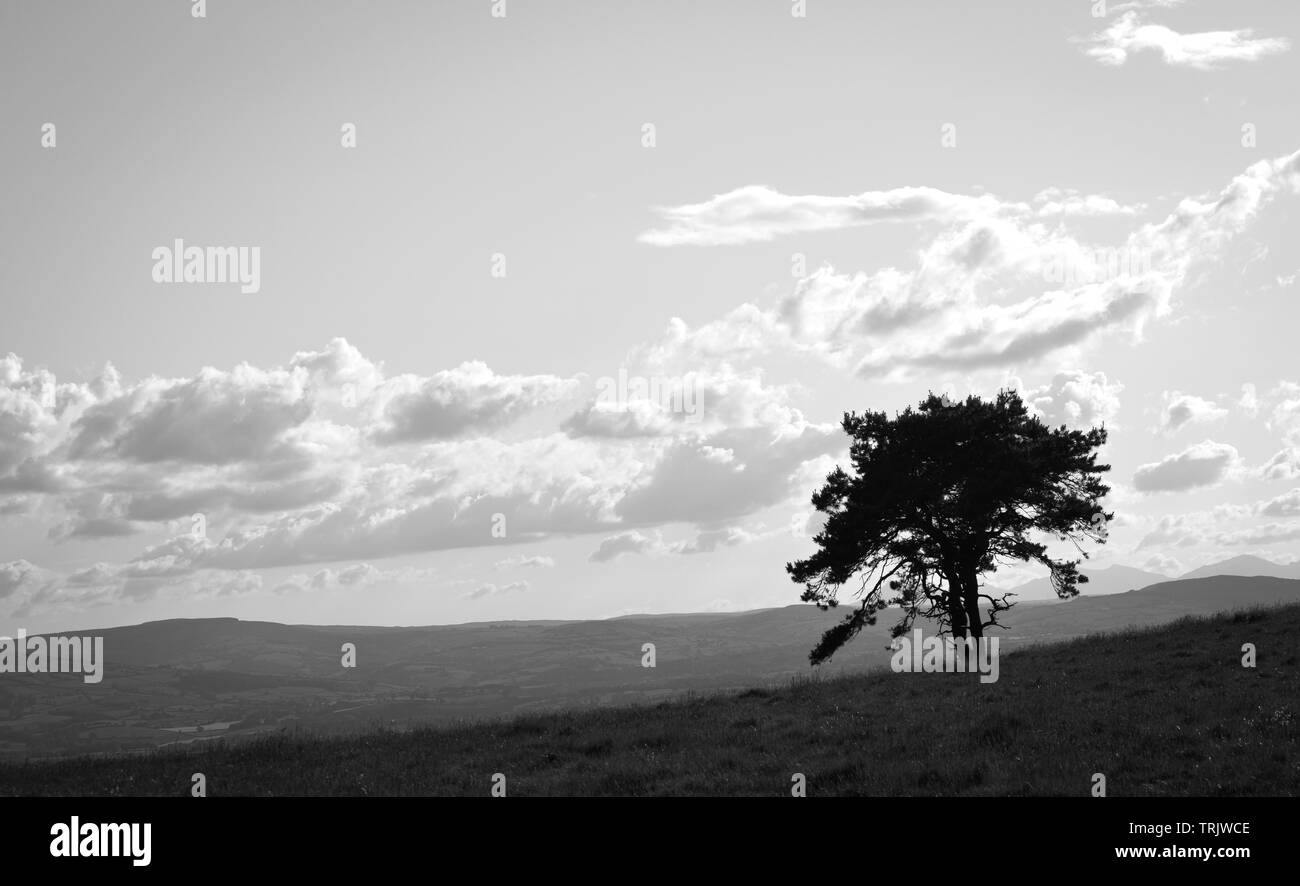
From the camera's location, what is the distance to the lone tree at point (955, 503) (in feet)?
121

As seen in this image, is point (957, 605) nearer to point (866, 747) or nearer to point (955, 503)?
point (955, 503)

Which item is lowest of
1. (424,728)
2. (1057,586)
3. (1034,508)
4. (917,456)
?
(424,728)

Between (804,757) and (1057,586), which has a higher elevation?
(1057,586)

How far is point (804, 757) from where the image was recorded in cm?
1773

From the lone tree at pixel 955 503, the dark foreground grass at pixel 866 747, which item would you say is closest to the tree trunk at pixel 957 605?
the lone tree at pixel 955 503

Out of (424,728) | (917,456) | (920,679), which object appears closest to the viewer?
(424,728)

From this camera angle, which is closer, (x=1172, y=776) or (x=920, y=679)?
(x=1172, y=776)

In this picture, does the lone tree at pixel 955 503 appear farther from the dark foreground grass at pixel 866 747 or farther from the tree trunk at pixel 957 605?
the dark foreground grass at pixel 866 747

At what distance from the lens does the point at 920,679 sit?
29.0m

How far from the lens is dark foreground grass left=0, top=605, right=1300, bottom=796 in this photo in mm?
15000
